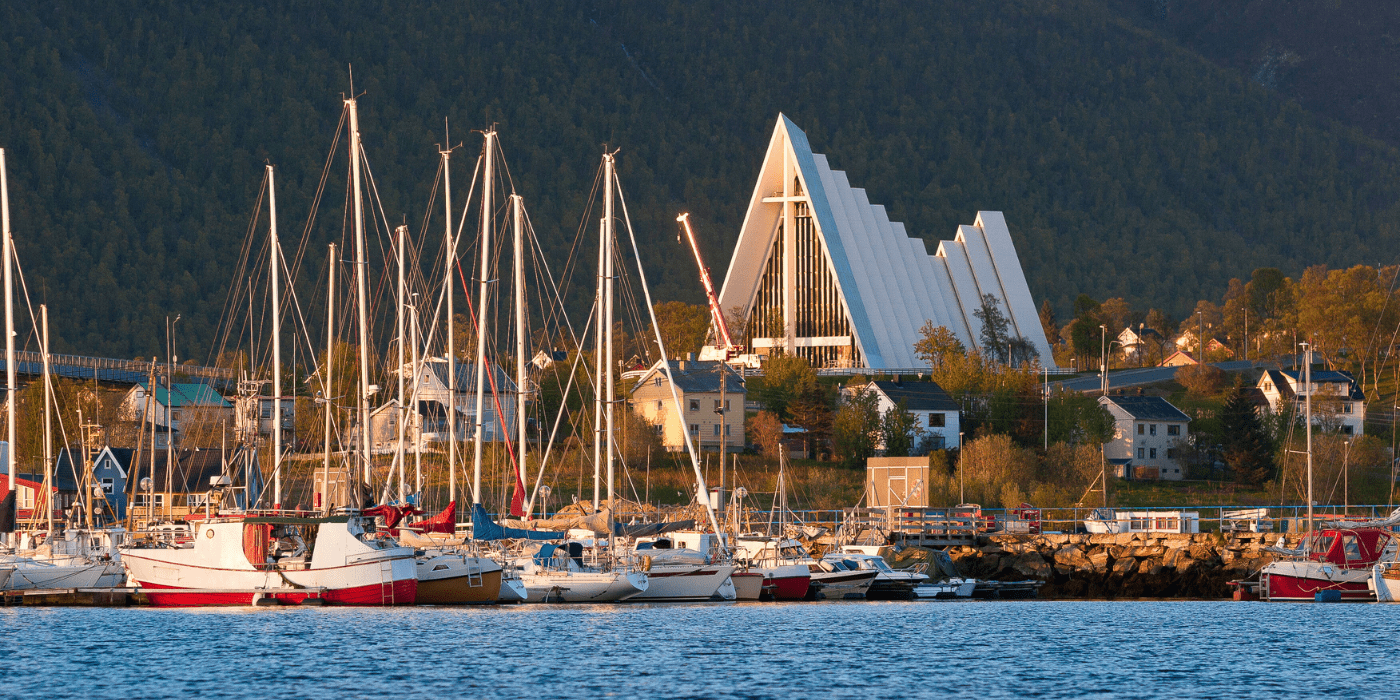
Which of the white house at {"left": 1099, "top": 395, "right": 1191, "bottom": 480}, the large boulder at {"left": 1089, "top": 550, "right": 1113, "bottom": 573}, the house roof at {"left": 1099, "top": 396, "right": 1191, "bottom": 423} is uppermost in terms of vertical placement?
the house roof at {"left": 1099, "top": 396, "right": 1191, "bottom": 423}

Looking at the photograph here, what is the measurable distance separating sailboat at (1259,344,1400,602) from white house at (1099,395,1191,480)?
35171mm

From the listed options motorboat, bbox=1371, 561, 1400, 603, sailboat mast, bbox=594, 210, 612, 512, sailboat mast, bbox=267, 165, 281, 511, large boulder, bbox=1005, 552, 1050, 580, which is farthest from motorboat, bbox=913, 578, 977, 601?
sailboat mast, bbox=267, 165, 281, 511

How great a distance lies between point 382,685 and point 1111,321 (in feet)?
432

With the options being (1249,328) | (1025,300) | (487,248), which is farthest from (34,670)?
(1249,328)

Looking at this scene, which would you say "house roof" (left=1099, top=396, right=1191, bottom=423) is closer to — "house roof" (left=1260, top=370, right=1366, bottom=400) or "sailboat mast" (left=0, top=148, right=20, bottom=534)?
"house roof" (left=1260, top=370, right=1366, bottom=400)

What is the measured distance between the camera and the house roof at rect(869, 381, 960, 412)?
79.2 m

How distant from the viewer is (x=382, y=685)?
25688mm

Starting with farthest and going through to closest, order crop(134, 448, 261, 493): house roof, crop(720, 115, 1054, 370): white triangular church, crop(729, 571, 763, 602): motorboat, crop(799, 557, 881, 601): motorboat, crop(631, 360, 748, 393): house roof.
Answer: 1. crop(720, 115, 1054, 370): white triangular church
2. crop(631, 360, 748, 393): house roof
3. crop(134, 448, 261, 493): house roof
4. crop(799, 557, 881, 601): motorboat
5. crop(729, 571, 763, 602): motorboat

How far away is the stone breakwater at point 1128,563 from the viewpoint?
165 ft

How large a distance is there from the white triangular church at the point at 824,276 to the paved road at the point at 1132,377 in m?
7.11

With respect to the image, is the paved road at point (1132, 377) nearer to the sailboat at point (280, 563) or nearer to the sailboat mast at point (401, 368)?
the sailboat mast at point (401, 368)

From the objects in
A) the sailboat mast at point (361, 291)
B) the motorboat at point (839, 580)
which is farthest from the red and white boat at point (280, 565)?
the motorboat at point (839, 580)

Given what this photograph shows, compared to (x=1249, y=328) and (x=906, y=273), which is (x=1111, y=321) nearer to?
(x=1249, y=328)

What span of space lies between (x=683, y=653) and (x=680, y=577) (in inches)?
404
